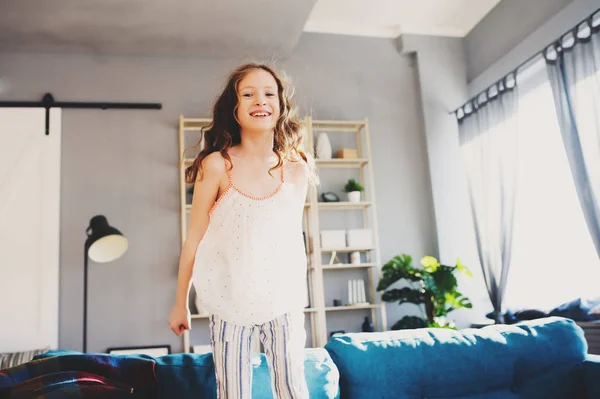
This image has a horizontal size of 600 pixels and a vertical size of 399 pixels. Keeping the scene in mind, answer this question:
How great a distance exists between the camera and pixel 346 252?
435 centimetres

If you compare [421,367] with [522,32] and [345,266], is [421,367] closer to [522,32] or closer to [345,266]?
[345,266]

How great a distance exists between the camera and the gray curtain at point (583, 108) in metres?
3.08

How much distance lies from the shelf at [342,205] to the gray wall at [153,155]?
242 mm

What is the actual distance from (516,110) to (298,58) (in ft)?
6.02

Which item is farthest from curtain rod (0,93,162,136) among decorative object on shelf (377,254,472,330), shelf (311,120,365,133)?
decorative object on shelf (377,254,472,330)

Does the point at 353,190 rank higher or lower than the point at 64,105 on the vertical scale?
lower

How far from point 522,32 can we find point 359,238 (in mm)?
Answer: 1976

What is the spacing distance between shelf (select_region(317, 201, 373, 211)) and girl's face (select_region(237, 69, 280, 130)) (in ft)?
8.87

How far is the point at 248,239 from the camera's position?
137 centimetres

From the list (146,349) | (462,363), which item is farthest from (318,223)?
(462,363)

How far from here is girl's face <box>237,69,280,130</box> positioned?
1.47 metres

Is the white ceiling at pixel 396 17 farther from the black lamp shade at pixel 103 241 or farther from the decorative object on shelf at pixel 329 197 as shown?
the black lamp shade at pixel 103 241

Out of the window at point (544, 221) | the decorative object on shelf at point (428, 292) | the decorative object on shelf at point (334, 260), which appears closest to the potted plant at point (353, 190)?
the decorative object on shelf at point (334, 260)

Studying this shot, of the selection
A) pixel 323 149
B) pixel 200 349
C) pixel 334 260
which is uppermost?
pixel 323 149
